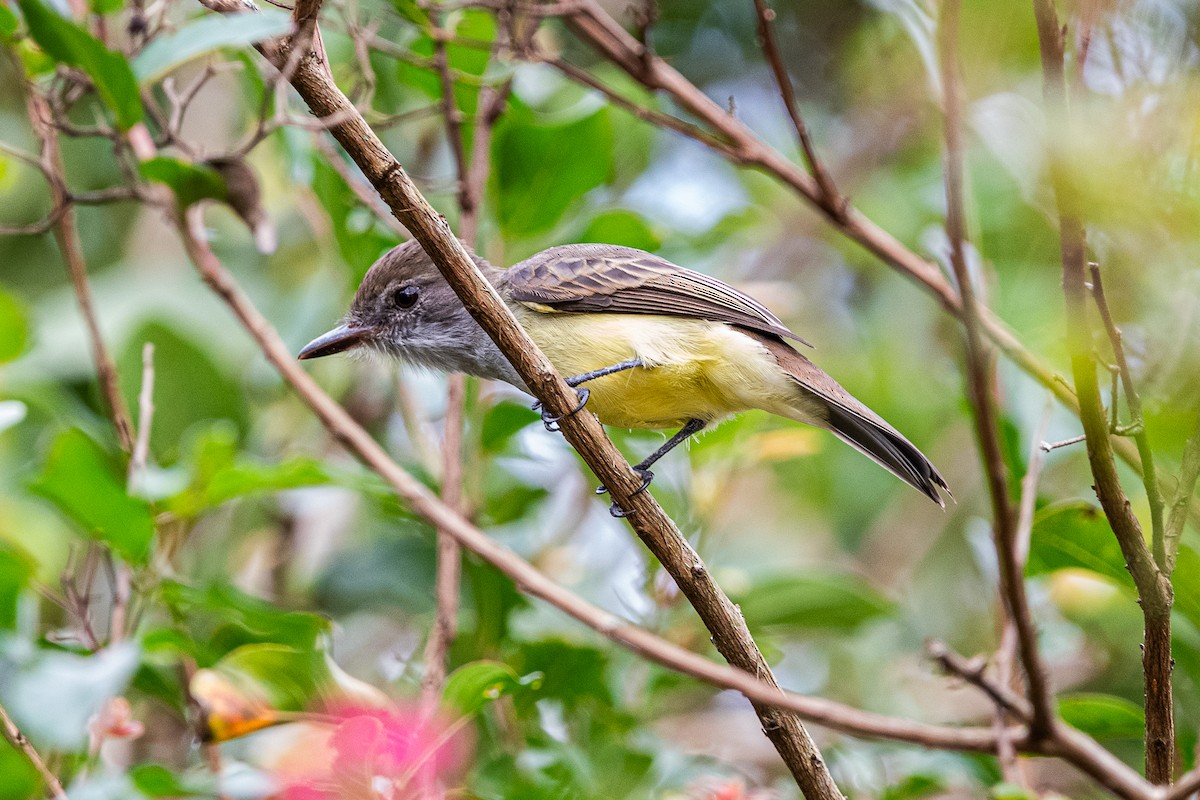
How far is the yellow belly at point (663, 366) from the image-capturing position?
3.79m

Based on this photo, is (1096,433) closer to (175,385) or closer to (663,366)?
(663,366)

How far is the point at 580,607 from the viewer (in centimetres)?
164

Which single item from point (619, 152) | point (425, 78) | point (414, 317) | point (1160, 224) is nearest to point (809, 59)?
point (619, 152)

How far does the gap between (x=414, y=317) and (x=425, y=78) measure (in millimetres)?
886

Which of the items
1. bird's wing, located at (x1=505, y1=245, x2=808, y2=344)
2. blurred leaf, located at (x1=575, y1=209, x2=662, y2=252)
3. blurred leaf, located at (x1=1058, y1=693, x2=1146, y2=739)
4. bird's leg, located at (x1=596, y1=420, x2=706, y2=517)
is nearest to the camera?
blurred leaf, located at (x1=1058, y1=693, x2=1146, y2=739)

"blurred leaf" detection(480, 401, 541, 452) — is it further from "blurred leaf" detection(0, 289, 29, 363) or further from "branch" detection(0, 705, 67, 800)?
"branch" detection(0, 705, 67, 800)

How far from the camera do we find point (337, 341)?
13.2 ft

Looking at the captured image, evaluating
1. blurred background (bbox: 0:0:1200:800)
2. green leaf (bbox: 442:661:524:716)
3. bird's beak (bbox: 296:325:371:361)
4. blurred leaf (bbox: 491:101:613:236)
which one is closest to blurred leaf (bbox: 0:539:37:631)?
blurred background (bbox: 0:0:1200:800)

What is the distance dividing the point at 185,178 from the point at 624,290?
54.2 inches

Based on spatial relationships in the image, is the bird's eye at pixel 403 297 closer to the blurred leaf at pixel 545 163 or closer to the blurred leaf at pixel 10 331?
the blurred leaf at pixel 545 163

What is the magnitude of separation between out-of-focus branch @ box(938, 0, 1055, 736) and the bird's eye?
2.74 meters

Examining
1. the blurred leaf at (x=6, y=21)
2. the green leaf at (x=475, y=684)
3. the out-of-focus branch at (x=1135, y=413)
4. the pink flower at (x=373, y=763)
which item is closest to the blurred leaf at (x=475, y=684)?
the green leaf at (x=475, y=684)

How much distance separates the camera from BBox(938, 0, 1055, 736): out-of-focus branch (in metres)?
1.46

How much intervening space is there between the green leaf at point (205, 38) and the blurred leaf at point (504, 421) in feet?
4.41
